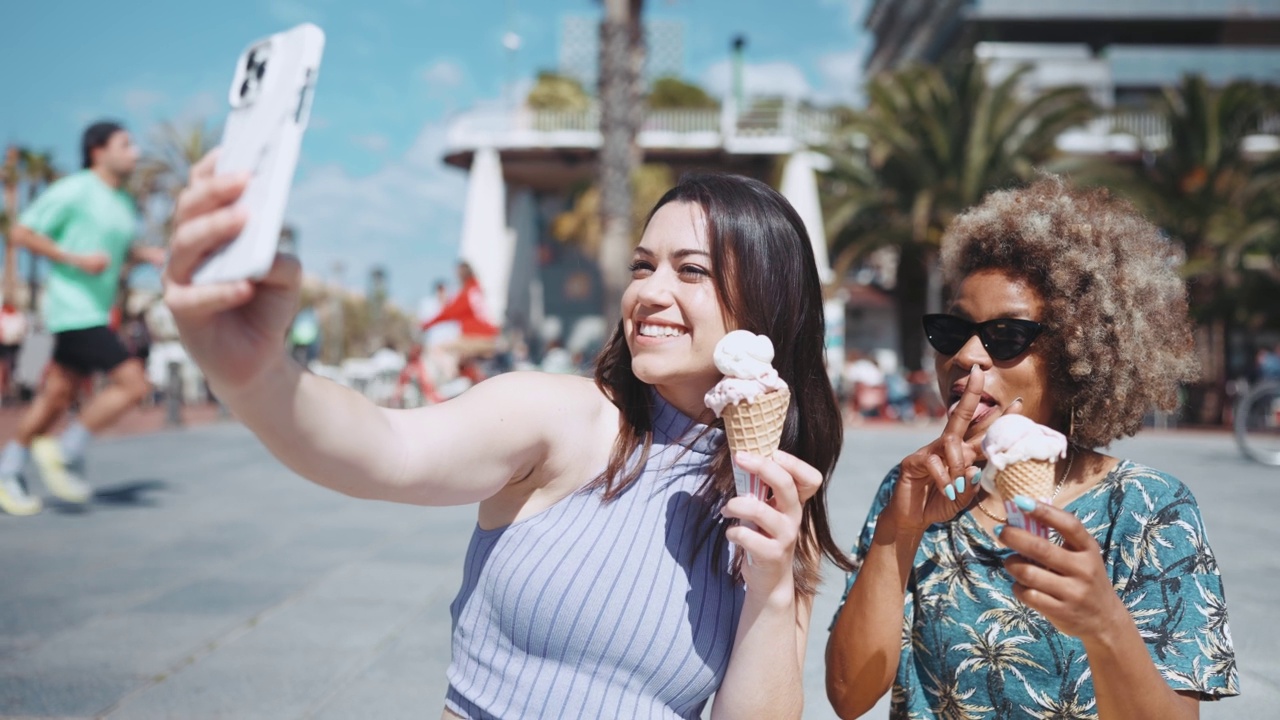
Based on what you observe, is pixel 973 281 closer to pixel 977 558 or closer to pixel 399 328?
pixel 977 558

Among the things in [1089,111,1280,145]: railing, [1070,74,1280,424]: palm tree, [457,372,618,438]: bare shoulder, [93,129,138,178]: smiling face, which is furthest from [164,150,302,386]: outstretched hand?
[1089,111,1280,145]: railing

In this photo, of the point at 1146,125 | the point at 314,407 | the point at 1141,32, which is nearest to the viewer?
the point at 314,407

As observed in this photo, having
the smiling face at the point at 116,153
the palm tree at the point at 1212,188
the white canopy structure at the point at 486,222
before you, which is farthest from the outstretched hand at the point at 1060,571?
the white canopy structure at the point at 486,222

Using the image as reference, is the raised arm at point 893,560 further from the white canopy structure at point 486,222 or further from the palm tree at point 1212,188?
the white canopy structure at point 486,222

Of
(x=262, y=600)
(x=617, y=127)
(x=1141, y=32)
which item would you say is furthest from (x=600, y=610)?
(x=1141, y=32)

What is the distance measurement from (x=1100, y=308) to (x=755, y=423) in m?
0.78

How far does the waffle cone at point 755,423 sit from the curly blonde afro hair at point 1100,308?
65cm

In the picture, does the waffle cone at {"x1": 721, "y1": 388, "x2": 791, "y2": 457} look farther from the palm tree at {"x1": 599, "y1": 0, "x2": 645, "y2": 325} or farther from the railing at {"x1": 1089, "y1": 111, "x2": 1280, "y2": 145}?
the railing at {"x1": 1089, "y1": 111, "x2": 1280, "y2": 145}

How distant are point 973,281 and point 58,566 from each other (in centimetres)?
464

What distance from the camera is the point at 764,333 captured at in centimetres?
183

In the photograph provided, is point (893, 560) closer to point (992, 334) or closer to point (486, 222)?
point (992, 334)

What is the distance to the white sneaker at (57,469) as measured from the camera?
594 cm

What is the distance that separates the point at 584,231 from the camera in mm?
27781

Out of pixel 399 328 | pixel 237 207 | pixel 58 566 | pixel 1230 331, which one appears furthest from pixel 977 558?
pixel 399 328
